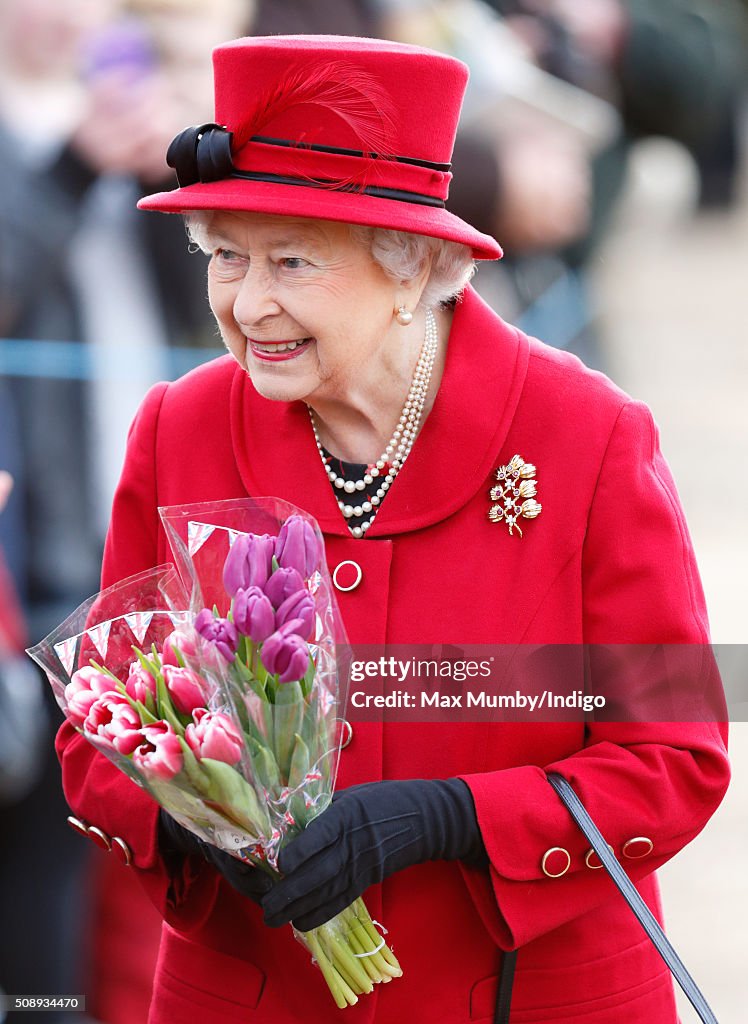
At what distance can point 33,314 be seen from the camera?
3963 mm

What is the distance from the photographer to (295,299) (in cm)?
210

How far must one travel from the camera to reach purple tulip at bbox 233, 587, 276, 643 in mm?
1823

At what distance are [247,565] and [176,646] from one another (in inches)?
5.1

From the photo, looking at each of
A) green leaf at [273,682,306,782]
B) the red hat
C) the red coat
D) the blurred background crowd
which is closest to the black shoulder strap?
the red coat

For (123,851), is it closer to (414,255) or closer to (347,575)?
(347,575)

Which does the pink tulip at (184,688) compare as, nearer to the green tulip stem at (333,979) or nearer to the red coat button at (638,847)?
the green tulip stem at (333,979)

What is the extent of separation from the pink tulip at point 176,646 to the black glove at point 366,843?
291 mm

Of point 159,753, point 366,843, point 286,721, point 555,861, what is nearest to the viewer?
point 159,753

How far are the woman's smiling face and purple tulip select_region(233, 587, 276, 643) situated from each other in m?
0.40

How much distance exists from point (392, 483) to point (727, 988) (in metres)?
2.63

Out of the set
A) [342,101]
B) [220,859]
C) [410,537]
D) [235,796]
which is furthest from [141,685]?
[342,101]

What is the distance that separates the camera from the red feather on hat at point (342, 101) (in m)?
2.06

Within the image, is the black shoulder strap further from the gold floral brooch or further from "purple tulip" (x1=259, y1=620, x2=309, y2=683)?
"purple tulip" (x1=259, y1=620, x2=309, y2=683)

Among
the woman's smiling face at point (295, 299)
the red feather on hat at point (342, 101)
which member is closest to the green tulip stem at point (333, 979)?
the woman's smiling face at point (295, 299)
